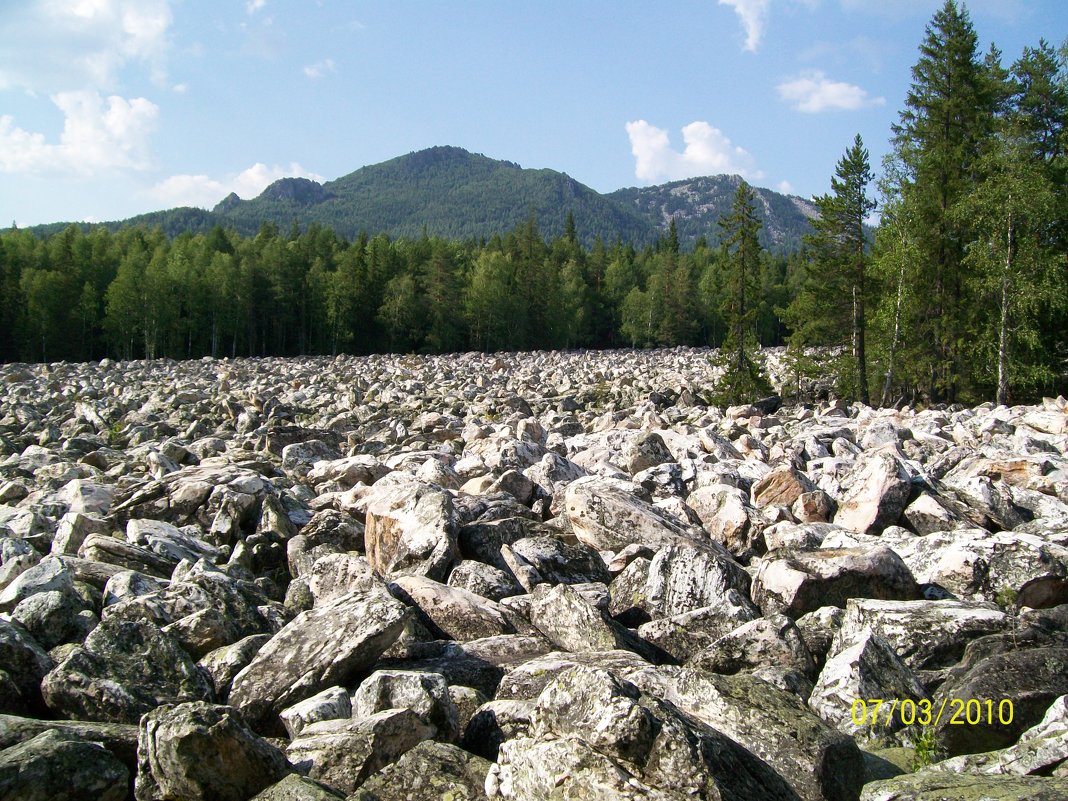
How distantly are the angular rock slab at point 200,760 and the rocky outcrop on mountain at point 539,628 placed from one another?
0.04 ft

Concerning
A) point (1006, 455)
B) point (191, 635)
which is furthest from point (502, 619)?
point (1006, 455)

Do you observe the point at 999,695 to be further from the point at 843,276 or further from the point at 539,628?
the point at 843,276

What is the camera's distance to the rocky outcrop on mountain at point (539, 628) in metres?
3.83

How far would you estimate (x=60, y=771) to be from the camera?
372cm

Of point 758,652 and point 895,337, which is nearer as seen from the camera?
point 758,652

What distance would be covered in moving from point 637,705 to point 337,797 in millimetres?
1509

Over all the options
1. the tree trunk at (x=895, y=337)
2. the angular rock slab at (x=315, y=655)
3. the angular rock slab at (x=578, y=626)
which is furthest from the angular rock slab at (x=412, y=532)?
the tree trunk at (x=895, y=337)

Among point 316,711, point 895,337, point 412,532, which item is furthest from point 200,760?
point 895,337

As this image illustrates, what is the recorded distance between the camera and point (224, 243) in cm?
9875

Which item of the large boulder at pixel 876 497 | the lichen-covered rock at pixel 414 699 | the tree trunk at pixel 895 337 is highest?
the tree trunk at pixel 895 337

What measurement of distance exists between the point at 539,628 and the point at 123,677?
9.64 ft

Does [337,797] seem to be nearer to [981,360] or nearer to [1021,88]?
[981,360]

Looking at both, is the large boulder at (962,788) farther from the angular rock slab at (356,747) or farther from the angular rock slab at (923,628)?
the angular rock slab at (356,747)

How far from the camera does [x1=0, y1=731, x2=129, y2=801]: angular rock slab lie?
3.60m
